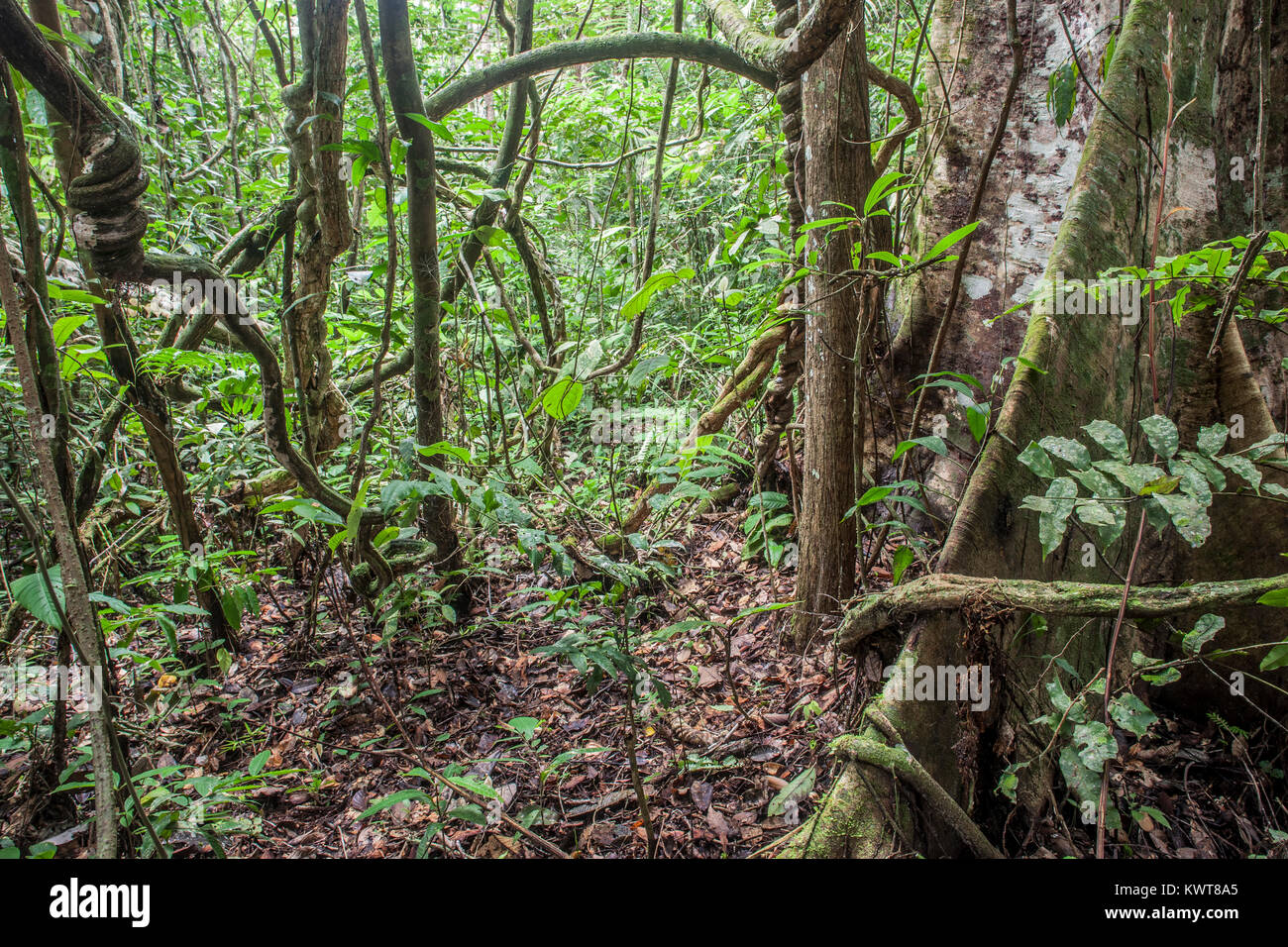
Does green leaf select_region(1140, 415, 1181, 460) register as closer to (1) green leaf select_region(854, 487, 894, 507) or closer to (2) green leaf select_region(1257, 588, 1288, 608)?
(2) green leaf select_region(1257, 588, 1288, 608)

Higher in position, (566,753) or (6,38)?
(6,38)

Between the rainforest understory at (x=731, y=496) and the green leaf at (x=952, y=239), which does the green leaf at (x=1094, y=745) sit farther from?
the green leaf at (x=952, y=239)

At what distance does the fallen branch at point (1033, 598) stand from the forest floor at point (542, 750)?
0.20 meters

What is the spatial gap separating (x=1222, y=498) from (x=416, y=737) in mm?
3172

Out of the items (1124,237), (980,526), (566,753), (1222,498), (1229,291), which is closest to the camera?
(1229,291)

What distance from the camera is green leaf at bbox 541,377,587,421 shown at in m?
1.68

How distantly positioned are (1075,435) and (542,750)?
2.13 m

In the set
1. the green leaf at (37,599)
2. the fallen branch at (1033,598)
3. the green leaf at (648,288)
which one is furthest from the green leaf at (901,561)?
the green leaf at (37,599)

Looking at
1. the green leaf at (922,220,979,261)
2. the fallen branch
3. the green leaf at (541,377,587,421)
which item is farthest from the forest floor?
the green leaf at (922,220,979,261)

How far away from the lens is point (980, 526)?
6.55ft

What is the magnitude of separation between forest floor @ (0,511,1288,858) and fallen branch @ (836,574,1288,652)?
204 mm

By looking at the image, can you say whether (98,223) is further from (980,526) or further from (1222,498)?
(1222,498)

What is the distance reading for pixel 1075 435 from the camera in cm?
220
